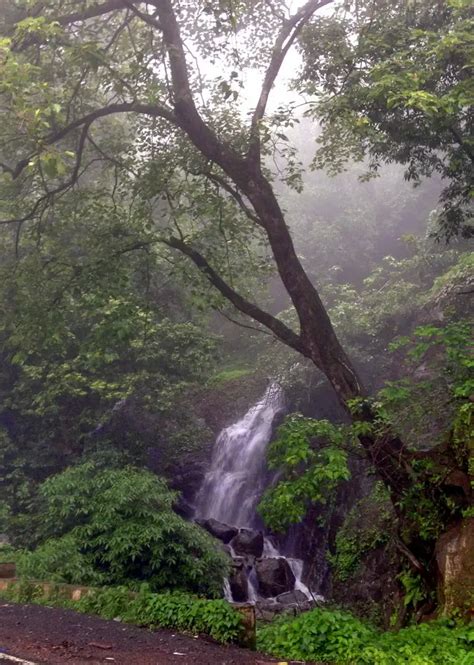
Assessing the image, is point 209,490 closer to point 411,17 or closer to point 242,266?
point 242,266

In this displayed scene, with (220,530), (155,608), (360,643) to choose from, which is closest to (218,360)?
(220,530)

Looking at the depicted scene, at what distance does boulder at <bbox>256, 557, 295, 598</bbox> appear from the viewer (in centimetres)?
1250

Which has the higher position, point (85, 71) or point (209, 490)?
point (85, 71)

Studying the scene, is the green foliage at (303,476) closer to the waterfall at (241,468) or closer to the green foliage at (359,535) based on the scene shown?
the green foliage at (359,535)

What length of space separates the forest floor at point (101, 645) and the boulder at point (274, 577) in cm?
693

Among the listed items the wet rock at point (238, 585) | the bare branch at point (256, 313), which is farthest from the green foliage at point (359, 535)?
the bare branch at point (256, 313)

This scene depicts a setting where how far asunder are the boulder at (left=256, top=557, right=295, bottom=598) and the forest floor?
22.7 feet

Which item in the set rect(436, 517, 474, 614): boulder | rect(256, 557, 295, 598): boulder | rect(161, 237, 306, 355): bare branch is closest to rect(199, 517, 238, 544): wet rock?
rect(256, 557, 295, 598): boulder

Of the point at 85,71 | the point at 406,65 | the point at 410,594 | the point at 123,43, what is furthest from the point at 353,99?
the point at 410,594

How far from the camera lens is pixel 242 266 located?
11477 mm

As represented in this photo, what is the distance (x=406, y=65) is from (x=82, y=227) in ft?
25.4

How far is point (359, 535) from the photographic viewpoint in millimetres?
10117

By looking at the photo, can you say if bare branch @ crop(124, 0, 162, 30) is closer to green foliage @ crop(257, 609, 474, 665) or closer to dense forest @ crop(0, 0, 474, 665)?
dense forest @ crop(0, 0, 474, 665)

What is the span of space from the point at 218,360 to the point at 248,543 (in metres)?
4.55
